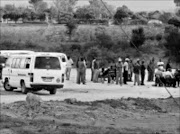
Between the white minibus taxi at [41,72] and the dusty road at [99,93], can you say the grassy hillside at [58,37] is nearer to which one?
the dusty road at [99,93]

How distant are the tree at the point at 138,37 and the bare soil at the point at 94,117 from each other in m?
57.7

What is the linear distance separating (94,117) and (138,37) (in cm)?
6762

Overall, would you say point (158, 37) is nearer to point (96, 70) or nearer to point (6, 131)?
point (96, 70)

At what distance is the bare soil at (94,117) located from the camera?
15164 mm

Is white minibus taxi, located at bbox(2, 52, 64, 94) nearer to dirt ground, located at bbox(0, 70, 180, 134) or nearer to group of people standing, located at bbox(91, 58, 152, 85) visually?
dirt ground, located at bbox(0, 70, 180, 134)

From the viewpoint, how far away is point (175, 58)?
66625mm

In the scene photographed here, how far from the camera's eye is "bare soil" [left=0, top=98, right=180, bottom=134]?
15164mm

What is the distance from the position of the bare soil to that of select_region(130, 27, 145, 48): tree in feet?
189

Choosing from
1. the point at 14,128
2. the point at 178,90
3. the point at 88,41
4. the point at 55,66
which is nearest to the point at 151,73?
the point at 178,90

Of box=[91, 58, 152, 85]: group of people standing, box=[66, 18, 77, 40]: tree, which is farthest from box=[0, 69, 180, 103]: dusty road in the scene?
box=[66, 18, 77, 40]: tree

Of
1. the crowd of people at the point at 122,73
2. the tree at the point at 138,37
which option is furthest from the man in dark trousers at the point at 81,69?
the tree at the point at 138,37

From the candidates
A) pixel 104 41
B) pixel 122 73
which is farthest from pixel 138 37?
pixel 122 73

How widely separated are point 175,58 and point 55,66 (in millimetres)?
41179

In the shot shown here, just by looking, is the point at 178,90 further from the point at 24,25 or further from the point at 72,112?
the point at 24,25
